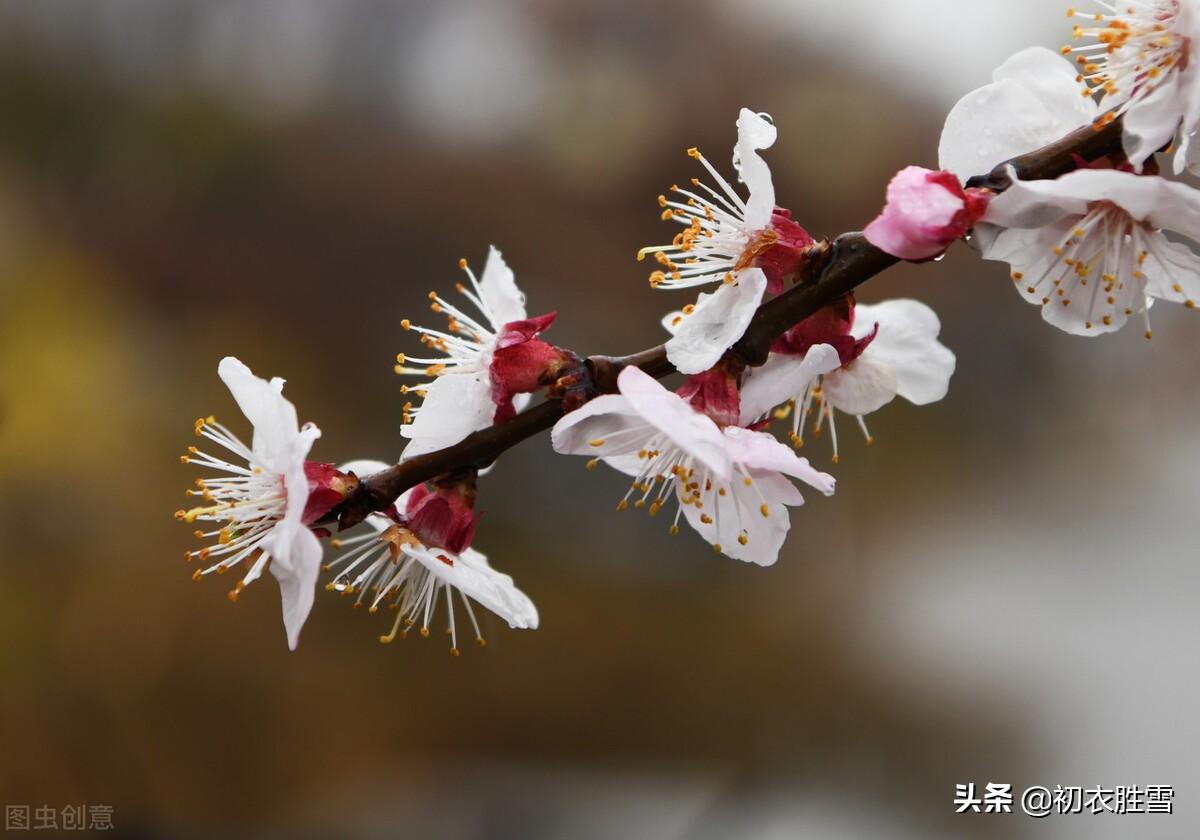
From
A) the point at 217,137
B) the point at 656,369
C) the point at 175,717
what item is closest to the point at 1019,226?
the point at 656,369

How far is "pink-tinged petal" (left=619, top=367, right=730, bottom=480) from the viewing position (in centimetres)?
44

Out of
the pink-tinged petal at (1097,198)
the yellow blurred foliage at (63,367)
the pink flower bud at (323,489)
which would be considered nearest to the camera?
the pink-tinged petal at (1097,198)

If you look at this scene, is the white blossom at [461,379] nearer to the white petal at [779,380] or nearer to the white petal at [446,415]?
the white petal at [446,415]

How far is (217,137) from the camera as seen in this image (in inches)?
108

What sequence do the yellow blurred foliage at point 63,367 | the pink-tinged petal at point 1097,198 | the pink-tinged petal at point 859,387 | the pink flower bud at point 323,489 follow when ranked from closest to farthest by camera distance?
the pink-tinged petal at point 1097,198 → the pink flower bud at point 323,489 → the pink-tinged petal at point 859,387 → the yellow blurred foliage at point 63,367

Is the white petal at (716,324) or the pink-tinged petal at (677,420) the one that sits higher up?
the white petal at (716,324)

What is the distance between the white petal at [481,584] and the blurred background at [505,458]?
1.93 metres

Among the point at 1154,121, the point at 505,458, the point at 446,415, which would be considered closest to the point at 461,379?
the point at 446,415

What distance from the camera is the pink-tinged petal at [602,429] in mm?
471

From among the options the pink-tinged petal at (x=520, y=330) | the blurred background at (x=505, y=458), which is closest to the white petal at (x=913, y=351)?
the pink-tinged petal at (x=520, y=330)

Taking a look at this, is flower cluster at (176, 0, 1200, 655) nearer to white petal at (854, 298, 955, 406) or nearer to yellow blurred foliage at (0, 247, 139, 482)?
white petal at (854, 298, 955, 406)

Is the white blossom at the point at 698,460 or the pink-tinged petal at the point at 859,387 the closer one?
the white blossom at the point at 698,460

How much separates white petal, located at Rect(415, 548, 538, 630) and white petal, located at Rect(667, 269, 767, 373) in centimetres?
17

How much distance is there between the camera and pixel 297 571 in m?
0.48
